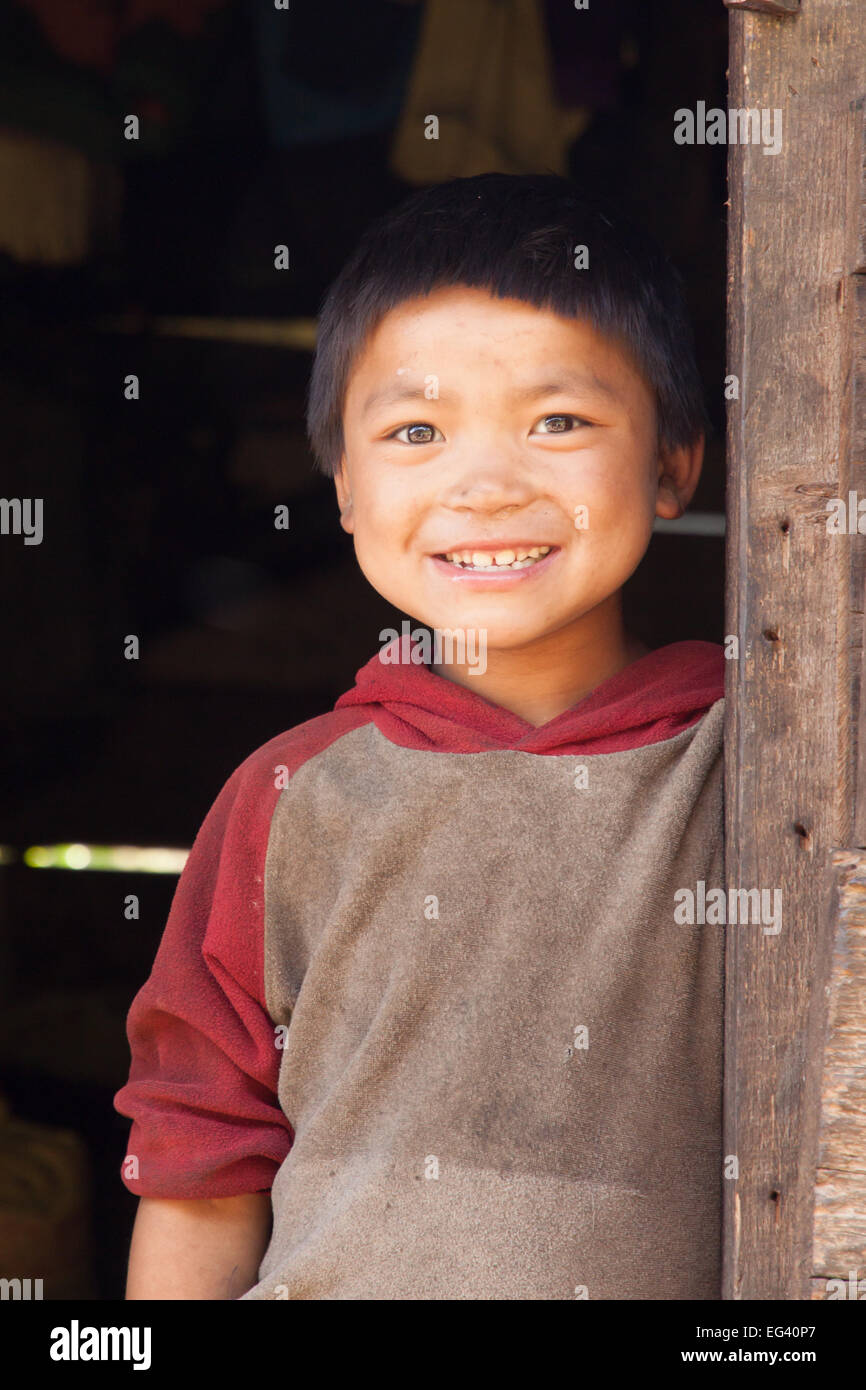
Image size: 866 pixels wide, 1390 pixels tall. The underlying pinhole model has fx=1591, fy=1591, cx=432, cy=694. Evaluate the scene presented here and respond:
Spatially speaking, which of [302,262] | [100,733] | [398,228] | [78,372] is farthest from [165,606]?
[398,228]

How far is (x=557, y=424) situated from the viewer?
152 cm

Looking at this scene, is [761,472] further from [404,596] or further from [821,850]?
[404,596]

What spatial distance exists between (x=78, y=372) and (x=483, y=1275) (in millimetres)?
1992

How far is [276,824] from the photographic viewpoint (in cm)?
159

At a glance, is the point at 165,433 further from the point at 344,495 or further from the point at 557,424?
the point at 557,424

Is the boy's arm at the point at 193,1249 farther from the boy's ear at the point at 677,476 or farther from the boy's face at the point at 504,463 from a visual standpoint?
the boy's ear at the point at 677,476

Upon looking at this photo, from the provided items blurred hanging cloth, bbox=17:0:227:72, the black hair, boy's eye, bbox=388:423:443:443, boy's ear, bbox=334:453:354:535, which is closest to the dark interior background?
blurred hanging cloth, bbox=17:0:227:72

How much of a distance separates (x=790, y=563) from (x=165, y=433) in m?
1.91

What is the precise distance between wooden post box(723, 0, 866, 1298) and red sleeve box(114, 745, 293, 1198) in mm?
507

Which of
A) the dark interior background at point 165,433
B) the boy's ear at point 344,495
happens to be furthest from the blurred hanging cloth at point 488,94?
the boy's ear at point 344,495

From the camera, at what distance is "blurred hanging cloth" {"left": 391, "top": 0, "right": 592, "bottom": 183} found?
2.67 m

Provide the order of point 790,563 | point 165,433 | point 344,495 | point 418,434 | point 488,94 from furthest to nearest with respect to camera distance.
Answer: point 165,433 < point 488,94 < point 344,495 < point 418,434 < point 790,563

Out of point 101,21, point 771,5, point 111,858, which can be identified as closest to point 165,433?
point 101,21

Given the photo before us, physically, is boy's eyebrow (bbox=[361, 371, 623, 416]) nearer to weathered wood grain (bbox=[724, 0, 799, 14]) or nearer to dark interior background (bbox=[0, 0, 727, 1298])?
weathered wood grain (bbox=[724, 0, 799, 14])
